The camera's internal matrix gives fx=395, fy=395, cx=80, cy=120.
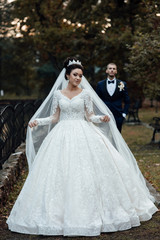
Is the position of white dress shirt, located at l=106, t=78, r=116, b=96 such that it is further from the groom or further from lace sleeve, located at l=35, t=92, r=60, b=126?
lace sleeve, located at l=35, t=92, r=60, b=126

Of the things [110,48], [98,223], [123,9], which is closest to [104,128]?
[98,223]

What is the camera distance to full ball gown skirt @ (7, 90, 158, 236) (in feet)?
14.9

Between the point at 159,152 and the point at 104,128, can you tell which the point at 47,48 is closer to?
the point at 159,152

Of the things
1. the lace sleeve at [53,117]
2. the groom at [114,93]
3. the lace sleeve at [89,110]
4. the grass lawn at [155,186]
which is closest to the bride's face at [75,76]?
the lace sleeve at [89,110]

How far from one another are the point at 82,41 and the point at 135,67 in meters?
11.2

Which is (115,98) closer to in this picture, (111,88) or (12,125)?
(111,88)

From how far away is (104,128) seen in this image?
5812 millimetres

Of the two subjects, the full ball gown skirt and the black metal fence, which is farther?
the black metal fence

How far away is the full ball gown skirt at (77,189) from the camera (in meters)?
4.55

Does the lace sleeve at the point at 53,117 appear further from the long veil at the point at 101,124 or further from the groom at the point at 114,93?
the groom at the point at 114,93

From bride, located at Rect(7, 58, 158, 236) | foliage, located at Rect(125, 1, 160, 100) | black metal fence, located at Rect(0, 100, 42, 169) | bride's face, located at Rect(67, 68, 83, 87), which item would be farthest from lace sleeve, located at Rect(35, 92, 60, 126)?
foliage, located at Rect(125, 1, 160, 100)

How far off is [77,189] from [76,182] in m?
0.09

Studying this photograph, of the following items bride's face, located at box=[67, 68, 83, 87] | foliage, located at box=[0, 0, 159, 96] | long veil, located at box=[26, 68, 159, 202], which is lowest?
long veil, located at box=[26, 68, 159, 202]

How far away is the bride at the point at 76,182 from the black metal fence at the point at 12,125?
1614 millimetres
